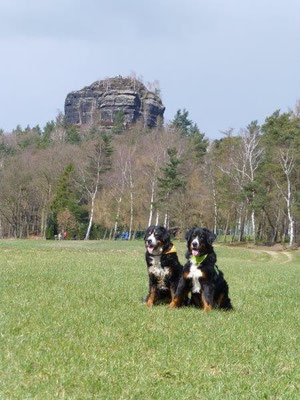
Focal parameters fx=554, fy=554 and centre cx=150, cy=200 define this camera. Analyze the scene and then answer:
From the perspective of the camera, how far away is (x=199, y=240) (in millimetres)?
9906

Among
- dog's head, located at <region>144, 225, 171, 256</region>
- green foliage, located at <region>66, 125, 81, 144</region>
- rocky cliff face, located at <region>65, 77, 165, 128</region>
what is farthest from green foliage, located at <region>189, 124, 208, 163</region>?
dog's head, located at <region>144, 225, 171, 256</region>

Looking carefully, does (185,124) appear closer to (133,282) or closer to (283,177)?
(283,177)

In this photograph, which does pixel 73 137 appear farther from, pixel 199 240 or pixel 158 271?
pixel 199 240

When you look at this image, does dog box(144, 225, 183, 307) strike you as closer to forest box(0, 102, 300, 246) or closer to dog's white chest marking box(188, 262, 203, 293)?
dog's white chest marking box(188, 262, 203, 293)

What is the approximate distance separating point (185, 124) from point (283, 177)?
2194 inches

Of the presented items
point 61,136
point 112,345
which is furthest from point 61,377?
point 61,136

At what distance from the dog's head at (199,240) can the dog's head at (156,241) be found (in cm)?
44

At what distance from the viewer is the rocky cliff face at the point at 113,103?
445 feet

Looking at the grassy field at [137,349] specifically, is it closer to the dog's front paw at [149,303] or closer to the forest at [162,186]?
the dog's front paw at [149,303]

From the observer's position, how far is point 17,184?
258ft

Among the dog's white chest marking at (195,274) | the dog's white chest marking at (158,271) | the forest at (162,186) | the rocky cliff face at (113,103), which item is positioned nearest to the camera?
the dog's white chest marking at (195,274)

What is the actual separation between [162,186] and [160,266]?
56.4m

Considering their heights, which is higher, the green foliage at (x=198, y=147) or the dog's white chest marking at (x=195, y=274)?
the green foliage at (x=198, y=147)

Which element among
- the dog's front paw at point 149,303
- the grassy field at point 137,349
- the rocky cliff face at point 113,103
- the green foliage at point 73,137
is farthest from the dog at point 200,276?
the rocky cliff face at point 113,103
